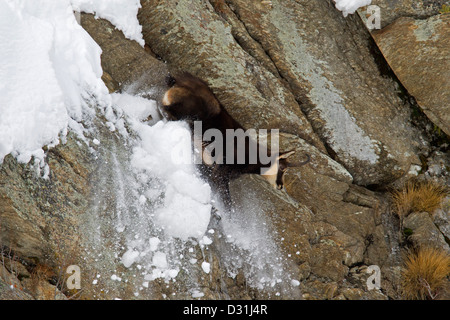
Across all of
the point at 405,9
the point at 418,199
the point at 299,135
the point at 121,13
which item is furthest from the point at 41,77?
the point at 418,199

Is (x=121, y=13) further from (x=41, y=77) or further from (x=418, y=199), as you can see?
(x=418, y=199)

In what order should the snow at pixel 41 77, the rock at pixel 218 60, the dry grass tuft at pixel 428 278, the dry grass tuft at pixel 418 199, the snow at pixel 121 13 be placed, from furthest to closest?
the dry grass tuft at pixel 418 199 < the rock at pixel 218 60 < the snow at pixel 121 13 < the dry grass tuft at pixel 428 278 < the snow at pixel 41 77

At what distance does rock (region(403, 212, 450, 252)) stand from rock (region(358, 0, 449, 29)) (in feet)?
10.4

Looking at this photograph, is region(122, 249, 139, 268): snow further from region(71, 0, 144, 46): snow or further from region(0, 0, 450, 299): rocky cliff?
region(71, 0, 144, 46): snow

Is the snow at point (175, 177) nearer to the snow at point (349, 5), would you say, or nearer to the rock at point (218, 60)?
the rock at point (218, 60)

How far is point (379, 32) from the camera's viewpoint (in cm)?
602

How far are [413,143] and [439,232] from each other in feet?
5.09

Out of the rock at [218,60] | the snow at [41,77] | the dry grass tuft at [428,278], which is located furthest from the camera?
the rock at [218,60]

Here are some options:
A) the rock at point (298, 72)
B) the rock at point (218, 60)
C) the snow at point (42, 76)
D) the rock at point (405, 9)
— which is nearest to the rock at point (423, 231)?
the rock at point (298, 72)

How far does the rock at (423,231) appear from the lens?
5648 millimetres

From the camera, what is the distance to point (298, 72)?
595 cm

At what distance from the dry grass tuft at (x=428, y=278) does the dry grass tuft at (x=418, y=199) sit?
85 cm

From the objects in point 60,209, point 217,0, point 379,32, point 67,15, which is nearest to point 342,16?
point 379,32

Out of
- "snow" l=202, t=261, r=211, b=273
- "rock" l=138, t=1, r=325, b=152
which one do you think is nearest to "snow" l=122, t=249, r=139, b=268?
"snow" l=202, t=261, r=211, b=273
